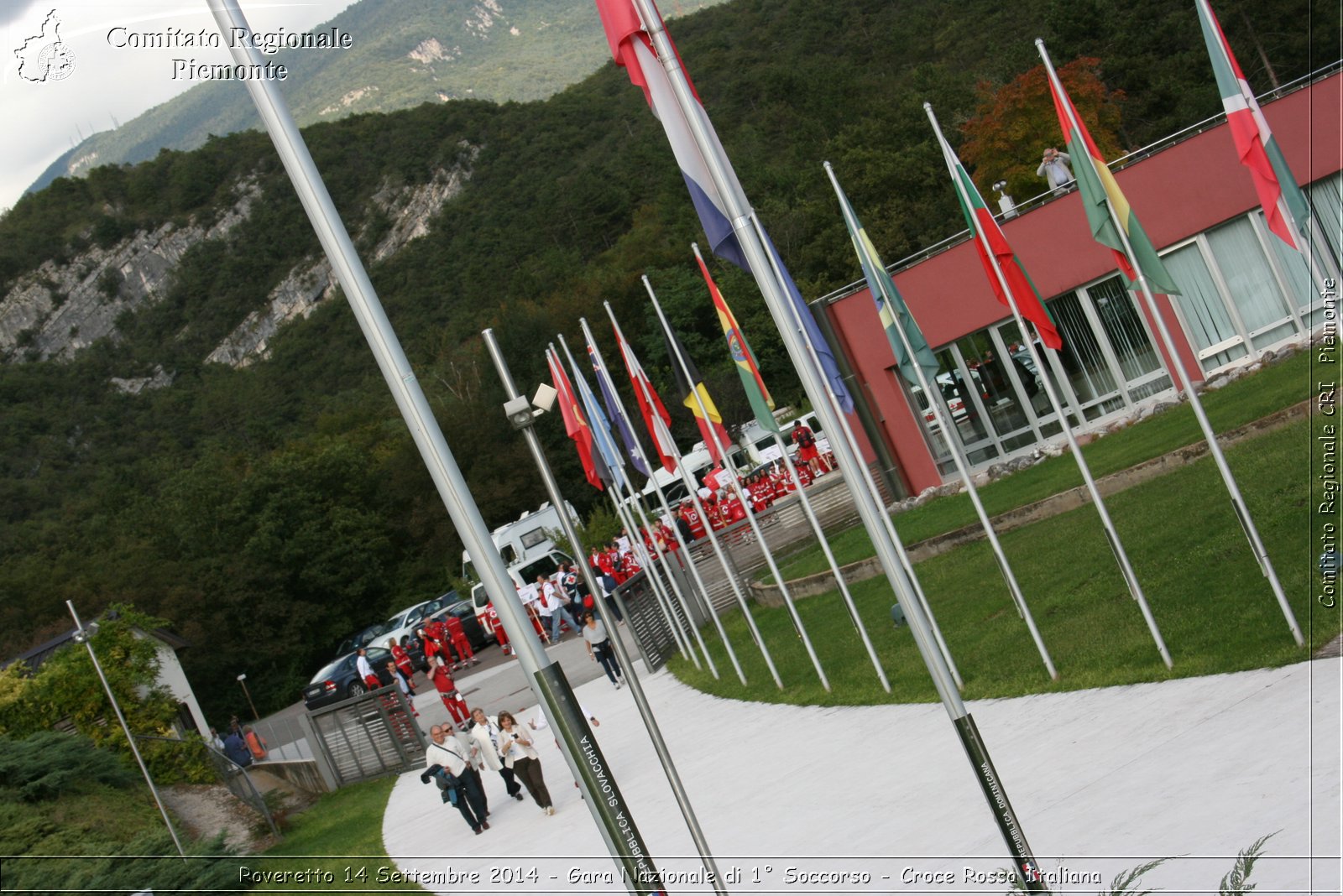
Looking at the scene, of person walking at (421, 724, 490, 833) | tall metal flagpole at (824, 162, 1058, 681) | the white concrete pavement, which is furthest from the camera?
person walking at (421, 724, 490, 833)

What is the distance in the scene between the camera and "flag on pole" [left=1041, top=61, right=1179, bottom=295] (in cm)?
995

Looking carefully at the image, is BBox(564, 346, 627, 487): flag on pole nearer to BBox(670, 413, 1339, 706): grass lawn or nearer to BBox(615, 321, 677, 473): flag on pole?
BBox(615, 321, 677, 473): flag on pole

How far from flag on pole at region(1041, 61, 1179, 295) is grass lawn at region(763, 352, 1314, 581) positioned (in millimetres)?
7345

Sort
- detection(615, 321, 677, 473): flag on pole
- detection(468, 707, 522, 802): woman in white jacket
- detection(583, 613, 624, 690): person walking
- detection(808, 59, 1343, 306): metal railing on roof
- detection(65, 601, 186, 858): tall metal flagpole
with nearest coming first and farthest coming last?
detection(468, 707, 522, 802): woman in white jacket, detection(65, 601, 186, 858): tall metal flagpole, detection(615, 321, 677, 473): flag on pole, detection(583, 613, 624, 690): person walking, detection(808, 59, 1343, 306): metal railing on roof

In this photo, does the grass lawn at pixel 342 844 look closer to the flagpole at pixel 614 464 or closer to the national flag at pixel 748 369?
the flagpole at pixel 614 464

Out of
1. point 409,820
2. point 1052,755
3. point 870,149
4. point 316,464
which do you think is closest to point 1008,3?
point 870,149

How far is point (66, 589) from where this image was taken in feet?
170

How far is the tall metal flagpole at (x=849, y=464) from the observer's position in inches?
224

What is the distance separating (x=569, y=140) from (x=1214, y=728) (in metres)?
93.6

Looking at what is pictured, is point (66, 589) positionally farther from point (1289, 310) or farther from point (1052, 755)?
point (1052, 755)

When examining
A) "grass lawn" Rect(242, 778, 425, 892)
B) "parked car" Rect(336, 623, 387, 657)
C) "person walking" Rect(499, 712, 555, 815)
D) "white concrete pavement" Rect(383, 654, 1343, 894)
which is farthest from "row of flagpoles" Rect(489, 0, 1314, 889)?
"parked car" Rect(336, 623, 387, 657)

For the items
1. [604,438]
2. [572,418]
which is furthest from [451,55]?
[572,418]

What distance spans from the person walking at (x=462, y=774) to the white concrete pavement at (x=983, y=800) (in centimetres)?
31

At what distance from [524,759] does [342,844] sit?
5.13 meters
